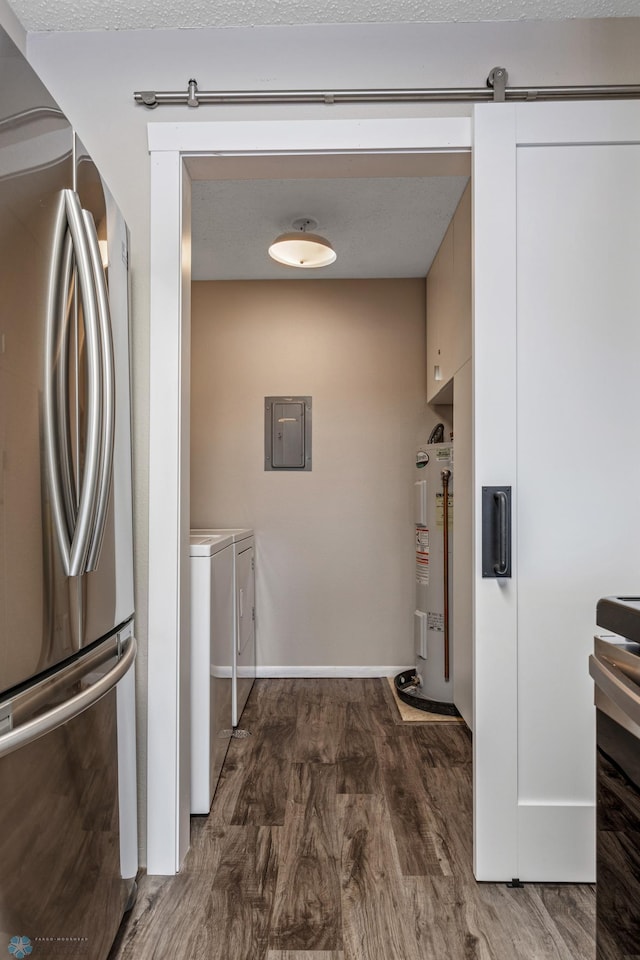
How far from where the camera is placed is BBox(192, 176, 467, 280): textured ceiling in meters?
2.66

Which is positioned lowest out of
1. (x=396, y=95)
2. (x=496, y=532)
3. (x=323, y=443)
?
(x=496, y=532)

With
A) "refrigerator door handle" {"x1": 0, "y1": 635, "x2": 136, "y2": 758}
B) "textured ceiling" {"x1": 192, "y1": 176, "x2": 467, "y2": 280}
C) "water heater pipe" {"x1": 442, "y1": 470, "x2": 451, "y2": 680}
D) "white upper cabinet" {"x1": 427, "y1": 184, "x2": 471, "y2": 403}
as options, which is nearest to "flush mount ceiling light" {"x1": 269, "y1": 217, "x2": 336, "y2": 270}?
"textured ceiling" {"x1": 192, "y1": 176, "x2": 467, "y2": 280}

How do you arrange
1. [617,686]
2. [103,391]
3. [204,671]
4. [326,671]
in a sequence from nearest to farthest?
1. [617,686]
2. [103,391]
3. [204,671]
4. [326,671]

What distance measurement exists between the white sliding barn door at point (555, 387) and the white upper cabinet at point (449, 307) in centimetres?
82

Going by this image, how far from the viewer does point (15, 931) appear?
926 mm

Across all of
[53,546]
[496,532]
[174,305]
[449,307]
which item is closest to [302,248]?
[449,307]

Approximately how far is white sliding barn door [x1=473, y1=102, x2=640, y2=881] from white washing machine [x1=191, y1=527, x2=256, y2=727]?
1.35m

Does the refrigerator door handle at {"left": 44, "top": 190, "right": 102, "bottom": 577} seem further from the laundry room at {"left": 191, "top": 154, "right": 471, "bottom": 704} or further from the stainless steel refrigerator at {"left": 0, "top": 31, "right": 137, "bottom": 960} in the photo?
the laundry room at {"left": 191, "top": 154, "right": 471, "bottom": 704}

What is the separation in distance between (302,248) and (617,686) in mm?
2520

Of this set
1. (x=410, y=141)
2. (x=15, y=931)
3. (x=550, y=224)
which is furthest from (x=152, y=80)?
(x=15, y=931)

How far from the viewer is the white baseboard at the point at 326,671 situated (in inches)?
144

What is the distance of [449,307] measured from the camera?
9.75 feet

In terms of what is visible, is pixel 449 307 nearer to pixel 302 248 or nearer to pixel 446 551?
pixel 302 248

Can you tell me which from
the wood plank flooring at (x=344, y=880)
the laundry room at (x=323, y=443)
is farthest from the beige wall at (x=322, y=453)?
the wood plank flooring at (x=344, y=880)
